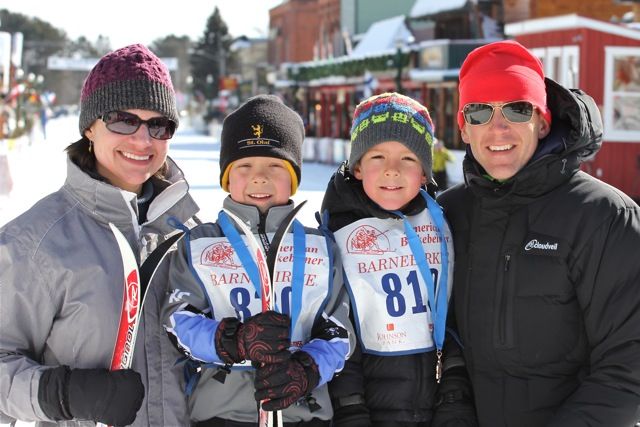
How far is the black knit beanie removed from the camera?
9.42 feet

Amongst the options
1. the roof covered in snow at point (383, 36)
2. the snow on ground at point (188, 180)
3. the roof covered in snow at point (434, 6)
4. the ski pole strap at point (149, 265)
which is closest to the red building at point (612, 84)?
the snow on ground at point (188, 180)

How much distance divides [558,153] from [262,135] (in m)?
1.01

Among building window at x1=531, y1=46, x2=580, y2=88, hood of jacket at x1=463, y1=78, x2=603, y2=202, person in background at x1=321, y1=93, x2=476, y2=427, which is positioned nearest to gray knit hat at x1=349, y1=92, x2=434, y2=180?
person in background at x1=321, y1=93, x2=476, y2=427

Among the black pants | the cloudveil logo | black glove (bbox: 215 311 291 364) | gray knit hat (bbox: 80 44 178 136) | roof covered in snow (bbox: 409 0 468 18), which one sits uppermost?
roof covered in snow (bbox: 409 0 468 18)

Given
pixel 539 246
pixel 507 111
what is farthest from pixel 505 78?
pixel 539 246

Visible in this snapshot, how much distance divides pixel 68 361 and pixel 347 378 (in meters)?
0.93

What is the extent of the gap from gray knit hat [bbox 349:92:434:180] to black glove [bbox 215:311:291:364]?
86 cm

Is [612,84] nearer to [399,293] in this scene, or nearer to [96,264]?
[399,293]

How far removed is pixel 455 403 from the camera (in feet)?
9.07

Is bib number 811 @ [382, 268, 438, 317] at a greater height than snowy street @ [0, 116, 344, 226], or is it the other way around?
bib number 811 @ [382, 268, 438, 317]

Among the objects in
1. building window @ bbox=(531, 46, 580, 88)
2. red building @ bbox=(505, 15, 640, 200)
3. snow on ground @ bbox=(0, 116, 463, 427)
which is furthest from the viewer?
building window @ bbox=(531, 46, 580, 88)

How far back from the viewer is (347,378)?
2.79 m

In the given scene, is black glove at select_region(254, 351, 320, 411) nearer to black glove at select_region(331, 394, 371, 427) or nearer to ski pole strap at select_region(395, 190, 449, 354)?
black glove at select_region(331, 394, 371, 427)

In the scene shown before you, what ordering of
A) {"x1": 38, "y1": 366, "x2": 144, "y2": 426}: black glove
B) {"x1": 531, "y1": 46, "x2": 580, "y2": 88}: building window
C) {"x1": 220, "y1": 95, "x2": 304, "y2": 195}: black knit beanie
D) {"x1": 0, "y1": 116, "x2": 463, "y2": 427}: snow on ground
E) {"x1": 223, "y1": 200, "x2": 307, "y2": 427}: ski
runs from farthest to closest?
{"x1": 531, "y1": 46, "x2": 580, "y2": 88}: building window < {"x1": 0, "y1": 116, "x2": 463, "y2": 427}: snow on ground < {"x1": 220, "y1": 95, "x2": 304, "y2": 195}: black knit beanie < {"x1": 223, "y1": 200, "x2": 307, "y2": 427}: ski < {"x1": 38, "y1": 366, "x2": 144, "y2": 426}: black glove
